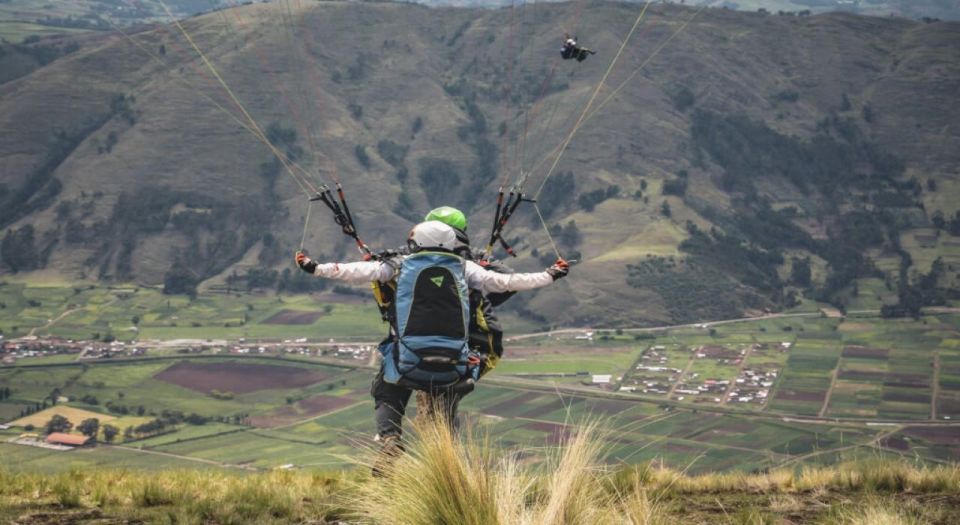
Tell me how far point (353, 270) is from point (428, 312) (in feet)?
2.74

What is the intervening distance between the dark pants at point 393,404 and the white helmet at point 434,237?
1205 mm

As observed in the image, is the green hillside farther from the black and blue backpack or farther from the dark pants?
the black and blue backpack

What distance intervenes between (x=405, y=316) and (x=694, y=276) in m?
121

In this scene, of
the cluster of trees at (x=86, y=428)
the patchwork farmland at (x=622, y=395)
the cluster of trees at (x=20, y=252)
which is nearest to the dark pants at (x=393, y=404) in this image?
the patchwork farmland at (x=622, y=395)

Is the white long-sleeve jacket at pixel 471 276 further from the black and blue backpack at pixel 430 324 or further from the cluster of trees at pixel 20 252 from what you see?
the cluster of trees at pixel 20 252

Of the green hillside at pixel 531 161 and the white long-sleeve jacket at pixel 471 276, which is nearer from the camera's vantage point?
the white long-sleeve jacket at pixel 471 276

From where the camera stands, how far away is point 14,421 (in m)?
76.8

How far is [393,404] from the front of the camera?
1019 centimetres

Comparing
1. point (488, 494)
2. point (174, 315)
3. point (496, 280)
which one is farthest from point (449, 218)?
point (174, 315)

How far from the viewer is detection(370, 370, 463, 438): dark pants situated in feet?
32.9

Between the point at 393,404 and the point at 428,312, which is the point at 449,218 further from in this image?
the point at 393,404

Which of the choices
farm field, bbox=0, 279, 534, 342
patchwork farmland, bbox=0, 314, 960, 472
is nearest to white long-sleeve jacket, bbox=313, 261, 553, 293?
patchwork farmland, bbox=0, 314, 960, 472

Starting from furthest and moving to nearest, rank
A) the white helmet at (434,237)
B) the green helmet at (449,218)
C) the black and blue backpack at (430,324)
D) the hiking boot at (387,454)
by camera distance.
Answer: the green helmet at (449,218)
the white helmet at (434,237)
the black and blue backpack at (430,324)
the hiking boot at (387,454)

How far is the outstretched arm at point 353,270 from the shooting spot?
10.0m
